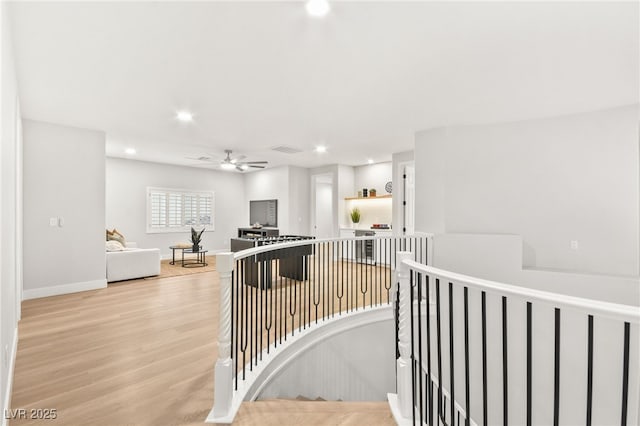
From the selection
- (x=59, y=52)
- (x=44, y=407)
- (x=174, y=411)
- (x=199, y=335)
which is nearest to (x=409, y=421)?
(x=174, y=411)

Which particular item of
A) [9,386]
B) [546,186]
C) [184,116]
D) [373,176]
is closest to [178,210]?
[184,116]

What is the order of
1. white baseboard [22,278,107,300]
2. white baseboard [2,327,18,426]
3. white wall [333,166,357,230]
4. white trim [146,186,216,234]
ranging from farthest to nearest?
white wall [333,166,357,230] < white trim [146,186,216,234] < white baseboard [22,278,107,300] < white baseboard [2,327,18,426]

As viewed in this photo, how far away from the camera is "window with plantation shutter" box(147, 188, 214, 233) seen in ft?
26.3

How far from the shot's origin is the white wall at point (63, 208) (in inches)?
171

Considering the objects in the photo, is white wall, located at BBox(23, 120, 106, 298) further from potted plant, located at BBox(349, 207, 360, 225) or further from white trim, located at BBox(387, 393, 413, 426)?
potted plant, located at BBox(349, 207, 360, 225)

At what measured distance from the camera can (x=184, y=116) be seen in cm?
428

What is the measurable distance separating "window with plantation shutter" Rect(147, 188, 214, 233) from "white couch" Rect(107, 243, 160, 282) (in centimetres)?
247

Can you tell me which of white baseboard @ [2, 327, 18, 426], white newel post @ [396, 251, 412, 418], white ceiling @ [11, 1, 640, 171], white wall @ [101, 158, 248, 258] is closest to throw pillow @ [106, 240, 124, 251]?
white wall @ [101, 158, 248, 258]

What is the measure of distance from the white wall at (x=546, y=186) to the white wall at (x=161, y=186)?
20.5ft

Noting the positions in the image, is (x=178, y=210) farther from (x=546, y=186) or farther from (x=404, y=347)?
(x=546, y=186)

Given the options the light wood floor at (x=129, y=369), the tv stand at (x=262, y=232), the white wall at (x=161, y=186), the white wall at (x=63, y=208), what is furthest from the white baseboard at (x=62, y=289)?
the tv stand at (x=262, y=232)

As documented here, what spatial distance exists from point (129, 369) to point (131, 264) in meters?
3.70

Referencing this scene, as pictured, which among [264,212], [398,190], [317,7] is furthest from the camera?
[264,212]

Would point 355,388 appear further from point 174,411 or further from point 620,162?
point 620,162
